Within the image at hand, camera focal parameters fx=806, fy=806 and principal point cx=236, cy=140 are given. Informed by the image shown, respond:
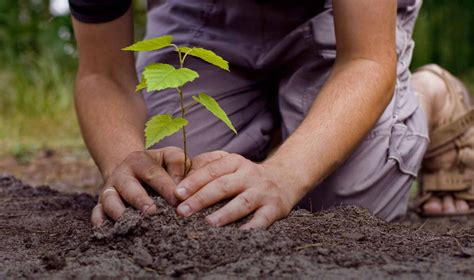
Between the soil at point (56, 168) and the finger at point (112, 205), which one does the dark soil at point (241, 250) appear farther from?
the soil at point (56, 168)

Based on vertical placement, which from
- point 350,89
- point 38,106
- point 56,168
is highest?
point 350,89

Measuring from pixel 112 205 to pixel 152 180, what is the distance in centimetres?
11

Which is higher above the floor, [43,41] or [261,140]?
[261,140]

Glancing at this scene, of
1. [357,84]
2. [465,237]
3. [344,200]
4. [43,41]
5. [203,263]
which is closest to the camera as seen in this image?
[203,263]

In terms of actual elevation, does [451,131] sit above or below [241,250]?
below

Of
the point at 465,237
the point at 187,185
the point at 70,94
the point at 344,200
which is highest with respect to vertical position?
the point at 187,185

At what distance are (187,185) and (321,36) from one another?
3.30ft

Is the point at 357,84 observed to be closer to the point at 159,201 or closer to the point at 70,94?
the point at 159,201

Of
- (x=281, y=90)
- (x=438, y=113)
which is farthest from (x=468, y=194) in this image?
(x=281, y=90)

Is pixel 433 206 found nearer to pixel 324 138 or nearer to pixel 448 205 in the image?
pixel 448 205

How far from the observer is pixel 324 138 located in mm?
2029

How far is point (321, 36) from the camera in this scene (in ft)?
8.60

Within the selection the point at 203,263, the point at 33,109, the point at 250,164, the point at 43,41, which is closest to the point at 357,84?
the point at 250,164

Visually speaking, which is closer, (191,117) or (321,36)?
(321,36)
